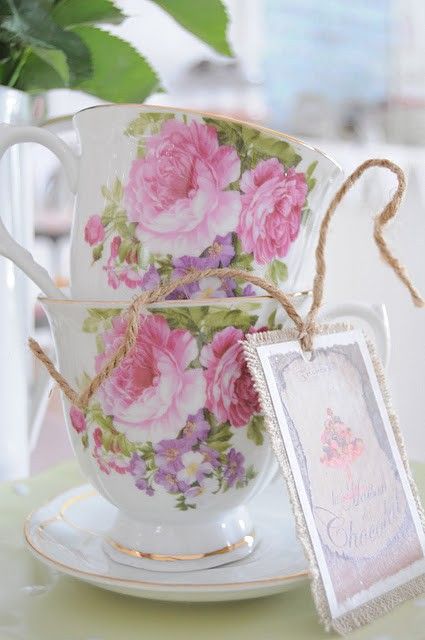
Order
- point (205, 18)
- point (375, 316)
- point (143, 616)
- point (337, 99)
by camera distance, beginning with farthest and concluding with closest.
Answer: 1. point (337, 99)
2. point (205, 18)
3. point (375, 316)
4. point (143, 616)

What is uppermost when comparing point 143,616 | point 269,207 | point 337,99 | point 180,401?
point 337,99

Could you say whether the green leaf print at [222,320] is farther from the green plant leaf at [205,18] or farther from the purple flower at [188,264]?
the green plant leaf at [205,18]

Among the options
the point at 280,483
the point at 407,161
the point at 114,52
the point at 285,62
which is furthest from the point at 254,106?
the point at 280,483

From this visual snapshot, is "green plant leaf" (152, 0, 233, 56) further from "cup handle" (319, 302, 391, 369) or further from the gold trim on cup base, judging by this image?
the gold trim on cup base

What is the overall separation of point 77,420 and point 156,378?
72 millimetres

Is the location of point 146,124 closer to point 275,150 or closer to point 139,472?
point 275,150

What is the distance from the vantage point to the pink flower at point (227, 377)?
43cm

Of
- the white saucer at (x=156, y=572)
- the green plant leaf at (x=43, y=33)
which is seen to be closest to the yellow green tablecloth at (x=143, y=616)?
the white saucer at (x=156, y=572)

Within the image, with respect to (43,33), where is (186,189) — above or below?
below

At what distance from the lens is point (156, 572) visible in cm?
44

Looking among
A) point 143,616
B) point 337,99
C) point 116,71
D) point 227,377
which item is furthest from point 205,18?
point 337,99

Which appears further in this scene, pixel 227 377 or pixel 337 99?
pixel 337 99

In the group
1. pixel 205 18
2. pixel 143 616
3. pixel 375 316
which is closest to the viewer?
pixel 143 616

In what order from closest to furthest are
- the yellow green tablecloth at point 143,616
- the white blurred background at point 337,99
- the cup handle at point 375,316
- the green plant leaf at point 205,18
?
the yellow green tablecloth at point 143,616 → the cup handle at point 375,316 → the green plant leaf at point 205,18 → the white blurred background at point 337,99
